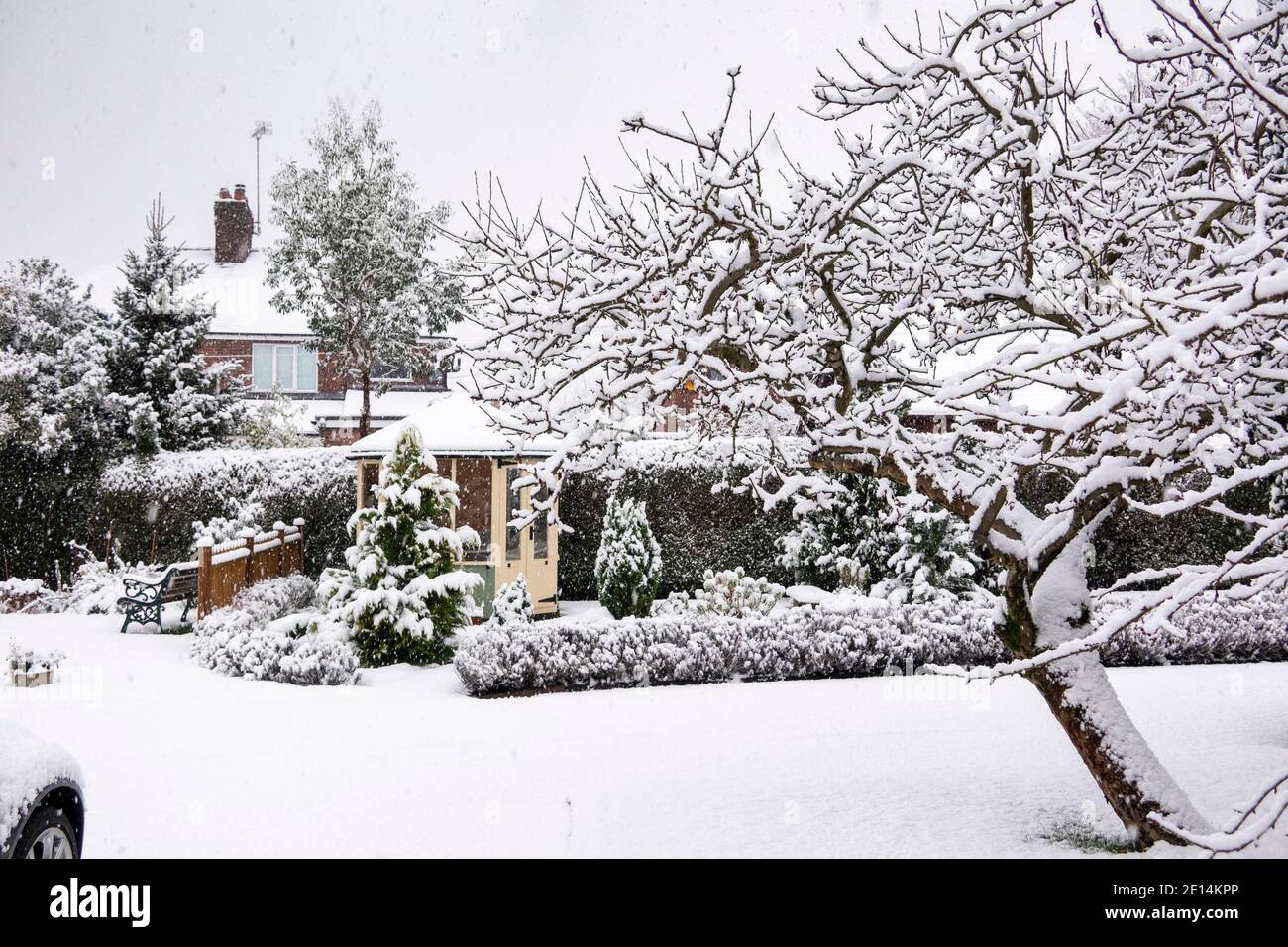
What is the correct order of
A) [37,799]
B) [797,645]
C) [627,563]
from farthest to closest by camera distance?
[627,563] → [797,645] → [37,799]

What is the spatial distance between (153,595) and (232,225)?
16.1m

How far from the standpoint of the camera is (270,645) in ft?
32.6

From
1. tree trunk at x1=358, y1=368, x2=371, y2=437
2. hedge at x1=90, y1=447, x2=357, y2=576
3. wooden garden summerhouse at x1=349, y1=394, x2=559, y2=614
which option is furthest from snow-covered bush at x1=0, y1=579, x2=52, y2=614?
tree trunk at x1=358, y1=368, x2=371, y2=437

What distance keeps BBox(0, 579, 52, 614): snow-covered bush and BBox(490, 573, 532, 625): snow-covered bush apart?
9.35 metres

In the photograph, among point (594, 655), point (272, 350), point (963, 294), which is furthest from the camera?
point (272, 350)

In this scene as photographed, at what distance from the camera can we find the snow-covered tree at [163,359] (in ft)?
56.9

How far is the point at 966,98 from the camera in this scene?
191 inches

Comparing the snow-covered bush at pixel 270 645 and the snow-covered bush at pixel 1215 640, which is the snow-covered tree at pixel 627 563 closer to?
the snow-covered bush at pixel 270 645

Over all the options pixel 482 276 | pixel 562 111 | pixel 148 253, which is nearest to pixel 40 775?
pixel 482 276

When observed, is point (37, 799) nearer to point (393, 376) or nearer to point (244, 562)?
point (244, 562)

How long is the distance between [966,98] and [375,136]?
2140cm

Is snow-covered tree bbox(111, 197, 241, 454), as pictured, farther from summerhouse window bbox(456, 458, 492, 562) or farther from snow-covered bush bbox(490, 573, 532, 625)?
snow-covered bush bbox(490, 573, 532, 625)

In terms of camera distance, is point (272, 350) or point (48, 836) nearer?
point (48, 836)

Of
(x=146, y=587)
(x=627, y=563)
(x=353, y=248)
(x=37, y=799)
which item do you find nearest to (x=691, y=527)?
(x=627, y=563)
